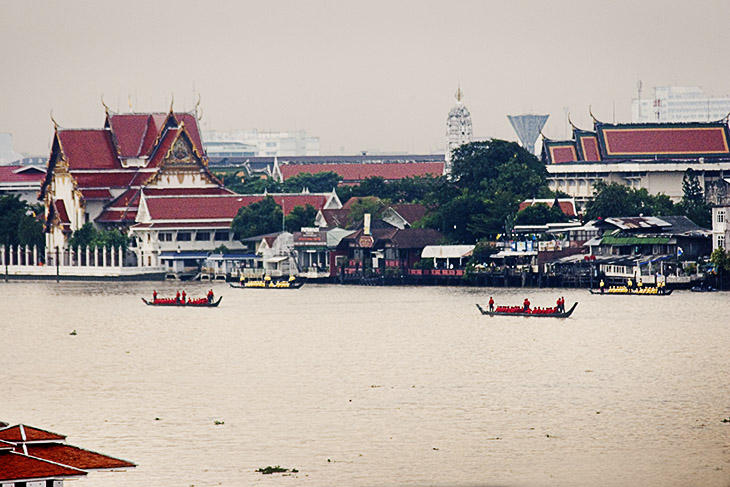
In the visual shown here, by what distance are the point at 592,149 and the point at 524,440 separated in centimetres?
8679

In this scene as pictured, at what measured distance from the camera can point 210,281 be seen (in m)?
99.6

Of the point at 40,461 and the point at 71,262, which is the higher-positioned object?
the point at 71,262

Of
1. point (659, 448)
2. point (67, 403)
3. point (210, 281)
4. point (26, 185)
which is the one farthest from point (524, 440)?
point (26, 185)

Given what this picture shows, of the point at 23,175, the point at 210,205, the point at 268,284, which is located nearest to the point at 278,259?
the point at 268,284

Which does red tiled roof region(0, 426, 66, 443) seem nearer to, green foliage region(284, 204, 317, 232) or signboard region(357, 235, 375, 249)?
signboard region(357, 235, 375, 249)

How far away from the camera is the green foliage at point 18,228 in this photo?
111938 millimetres

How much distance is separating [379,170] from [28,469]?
15079 centimetres

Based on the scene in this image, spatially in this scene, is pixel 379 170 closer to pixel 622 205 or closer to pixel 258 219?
pixel 258 219

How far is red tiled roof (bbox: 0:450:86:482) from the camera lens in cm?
2234

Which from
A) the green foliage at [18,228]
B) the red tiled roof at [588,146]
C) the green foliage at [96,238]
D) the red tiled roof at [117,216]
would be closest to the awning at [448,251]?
the green foliage at [96,238]

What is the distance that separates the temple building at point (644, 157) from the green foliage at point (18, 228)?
35.7 meters

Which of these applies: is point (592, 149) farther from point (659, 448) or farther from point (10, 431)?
point (10, 431)

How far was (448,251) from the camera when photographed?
3494 inches

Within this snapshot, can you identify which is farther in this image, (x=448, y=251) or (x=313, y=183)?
(x=313, y=183)
